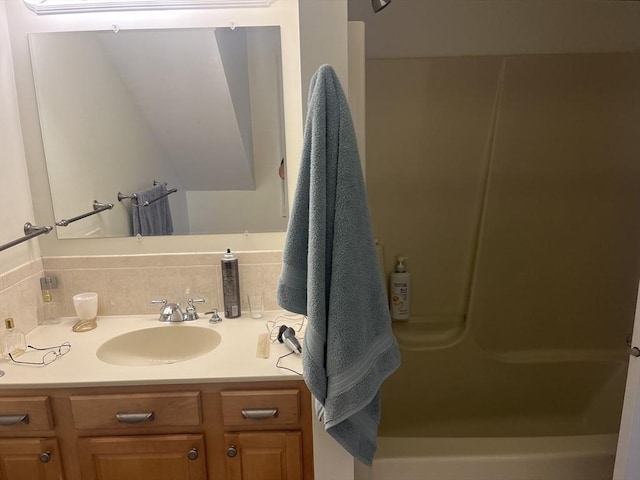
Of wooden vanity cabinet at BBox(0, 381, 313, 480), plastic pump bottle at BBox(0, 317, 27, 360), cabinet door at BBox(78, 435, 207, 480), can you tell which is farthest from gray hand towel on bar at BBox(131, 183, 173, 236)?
cabinet door at BBox(78, 435, 207, 480)

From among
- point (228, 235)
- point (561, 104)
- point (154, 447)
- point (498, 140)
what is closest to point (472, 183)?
point (498, 140)

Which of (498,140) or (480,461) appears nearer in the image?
(480,461)

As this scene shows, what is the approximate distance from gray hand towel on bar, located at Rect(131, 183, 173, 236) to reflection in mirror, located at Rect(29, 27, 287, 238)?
0.01 metres

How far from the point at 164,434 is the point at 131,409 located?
0.40 ft

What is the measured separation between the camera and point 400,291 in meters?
2.24

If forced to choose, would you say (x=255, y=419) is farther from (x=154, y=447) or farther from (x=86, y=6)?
(x=86, y=6)

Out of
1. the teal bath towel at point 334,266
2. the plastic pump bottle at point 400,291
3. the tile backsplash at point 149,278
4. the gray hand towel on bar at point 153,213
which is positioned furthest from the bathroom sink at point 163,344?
the plastic pump bottle at point 400,291

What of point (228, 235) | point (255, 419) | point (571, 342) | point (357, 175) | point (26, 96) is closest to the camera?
point (357, 175)

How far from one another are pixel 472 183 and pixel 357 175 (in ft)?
3.96

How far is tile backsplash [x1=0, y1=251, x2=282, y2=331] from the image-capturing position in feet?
5.76

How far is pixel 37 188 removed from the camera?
1.71 metres

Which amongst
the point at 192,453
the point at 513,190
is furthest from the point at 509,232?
the point at 192,453

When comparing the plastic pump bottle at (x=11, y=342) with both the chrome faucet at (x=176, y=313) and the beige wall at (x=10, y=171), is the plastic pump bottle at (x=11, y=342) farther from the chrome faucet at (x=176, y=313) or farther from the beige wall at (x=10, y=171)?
the chrome faucet at (x=176, y=313)

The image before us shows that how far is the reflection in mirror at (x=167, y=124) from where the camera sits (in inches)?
64.2
